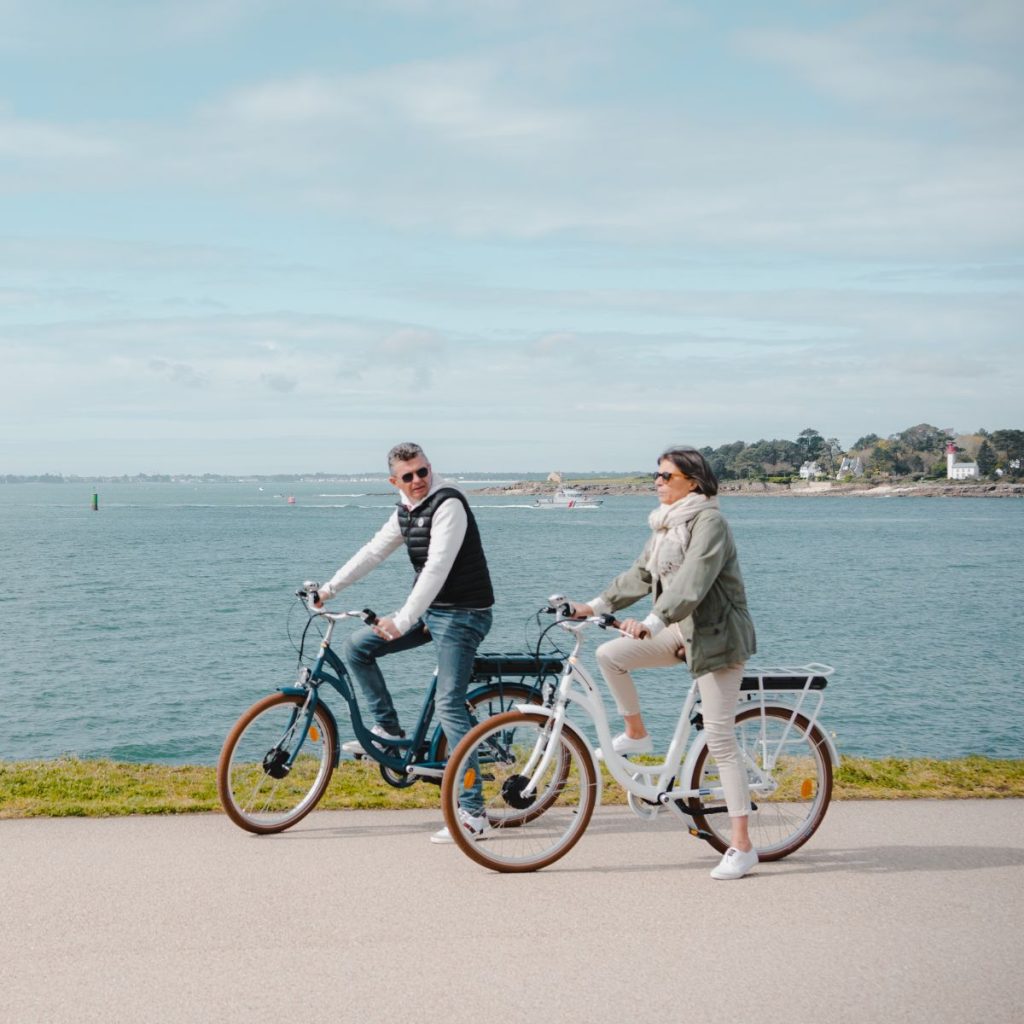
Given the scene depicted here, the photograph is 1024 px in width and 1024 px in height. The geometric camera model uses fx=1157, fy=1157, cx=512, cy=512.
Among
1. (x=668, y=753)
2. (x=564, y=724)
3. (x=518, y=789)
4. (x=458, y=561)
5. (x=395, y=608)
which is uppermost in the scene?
(x=458, y=561)

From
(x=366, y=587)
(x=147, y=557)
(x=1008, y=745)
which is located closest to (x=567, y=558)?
(x=366, y=587)

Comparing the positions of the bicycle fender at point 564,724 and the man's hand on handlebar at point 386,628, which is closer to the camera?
the bicycle fender at point 564,724

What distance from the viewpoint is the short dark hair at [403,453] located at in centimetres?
626

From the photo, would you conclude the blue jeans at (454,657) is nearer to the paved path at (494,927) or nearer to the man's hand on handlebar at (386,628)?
the man's hand on handlebar at (386,628)

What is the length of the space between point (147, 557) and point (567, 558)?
94.1 feet

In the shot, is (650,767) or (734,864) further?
(650,767)

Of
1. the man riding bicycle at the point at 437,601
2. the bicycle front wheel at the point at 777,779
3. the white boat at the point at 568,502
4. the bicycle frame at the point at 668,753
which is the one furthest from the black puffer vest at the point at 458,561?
the white boat at the point at 568,502

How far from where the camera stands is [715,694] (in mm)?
5664

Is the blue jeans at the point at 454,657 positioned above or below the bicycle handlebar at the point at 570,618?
below

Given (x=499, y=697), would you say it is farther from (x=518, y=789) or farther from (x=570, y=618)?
(x=570, y=618)

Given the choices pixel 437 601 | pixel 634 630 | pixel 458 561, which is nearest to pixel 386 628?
pixel 437 601

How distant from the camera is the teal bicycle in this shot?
6.14 meters

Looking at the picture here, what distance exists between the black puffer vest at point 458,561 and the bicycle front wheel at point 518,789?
2.42 feet

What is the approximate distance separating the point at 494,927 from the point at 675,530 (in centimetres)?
206
